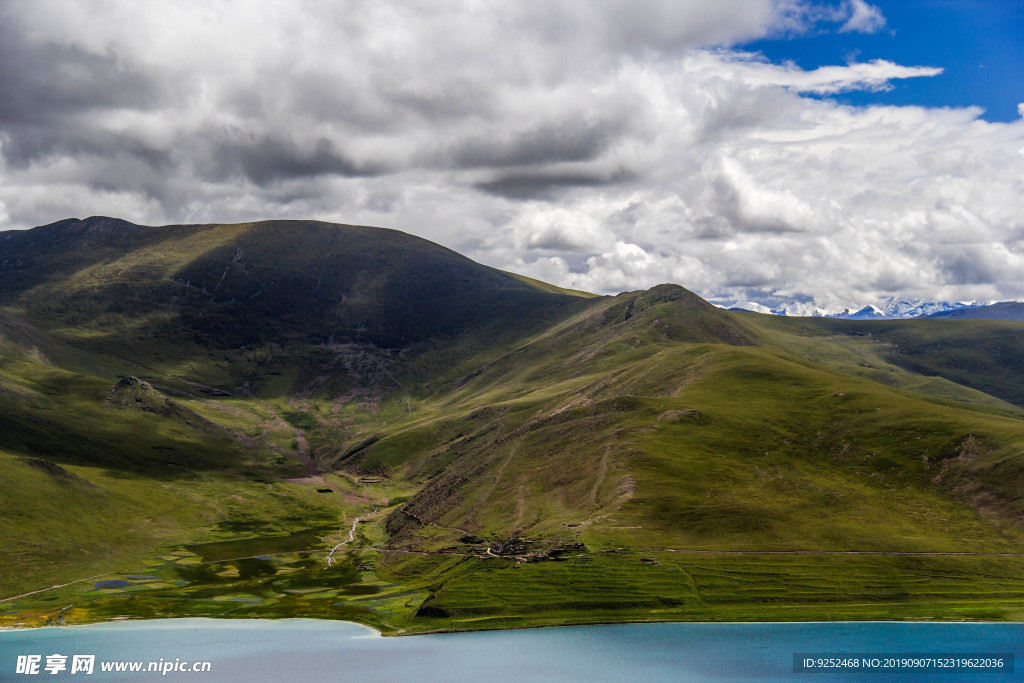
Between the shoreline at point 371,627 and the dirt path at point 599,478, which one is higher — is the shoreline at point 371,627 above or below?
below

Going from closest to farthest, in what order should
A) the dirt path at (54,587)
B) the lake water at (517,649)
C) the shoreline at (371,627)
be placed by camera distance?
1. the lake water at (517,649)
2. the shoreline at (371,627)
3. the dirt path at (54,587)

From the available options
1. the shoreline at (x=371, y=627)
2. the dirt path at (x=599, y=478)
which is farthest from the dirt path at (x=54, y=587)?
the dirt path at (x=599, y=478)

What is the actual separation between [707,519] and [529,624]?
2086 inches

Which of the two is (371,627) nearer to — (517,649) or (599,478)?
(517,649)

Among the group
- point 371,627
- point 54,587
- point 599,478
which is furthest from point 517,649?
point 54,587

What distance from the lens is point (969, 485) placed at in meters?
171

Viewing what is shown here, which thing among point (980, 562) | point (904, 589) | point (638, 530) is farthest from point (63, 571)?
point (980, 562)

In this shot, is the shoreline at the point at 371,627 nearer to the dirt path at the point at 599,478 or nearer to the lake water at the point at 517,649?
the lake water at the point at 517,649

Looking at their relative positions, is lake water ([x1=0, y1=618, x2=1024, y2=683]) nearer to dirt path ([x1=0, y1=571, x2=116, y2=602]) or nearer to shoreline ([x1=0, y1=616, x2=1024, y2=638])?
shoreline ([x1=0, y1=616, x2=1024, y2=638])

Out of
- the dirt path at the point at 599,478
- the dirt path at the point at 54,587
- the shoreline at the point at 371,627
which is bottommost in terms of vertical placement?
the dirt path at the point at 54,587

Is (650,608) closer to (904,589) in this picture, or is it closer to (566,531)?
(566,531)

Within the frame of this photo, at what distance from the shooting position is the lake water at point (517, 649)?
104m

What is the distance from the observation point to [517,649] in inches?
4660

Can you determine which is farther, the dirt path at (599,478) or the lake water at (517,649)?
the dirt path at (599,478)
